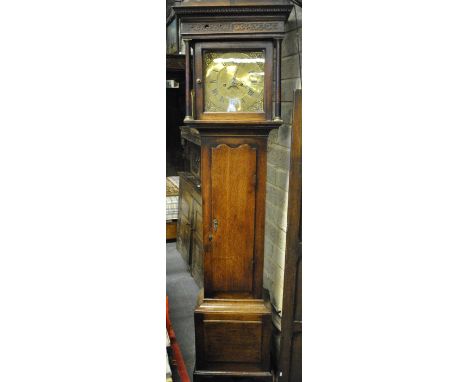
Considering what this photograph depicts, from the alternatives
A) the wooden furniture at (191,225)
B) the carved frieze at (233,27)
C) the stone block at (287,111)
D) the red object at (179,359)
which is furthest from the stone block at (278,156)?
the red object at (179,359)

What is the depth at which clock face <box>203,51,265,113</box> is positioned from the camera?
1467mm

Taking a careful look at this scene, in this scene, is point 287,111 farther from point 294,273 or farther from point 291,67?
point 294,273

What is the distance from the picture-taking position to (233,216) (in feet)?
5.17

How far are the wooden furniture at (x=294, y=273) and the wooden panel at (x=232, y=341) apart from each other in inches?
4.3

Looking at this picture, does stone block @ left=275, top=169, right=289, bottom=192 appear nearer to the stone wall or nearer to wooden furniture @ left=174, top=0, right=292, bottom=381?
the stone wall

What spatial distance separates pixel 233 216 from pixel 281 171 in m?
0.32

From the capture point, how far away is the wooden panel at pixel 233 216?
1538 mm

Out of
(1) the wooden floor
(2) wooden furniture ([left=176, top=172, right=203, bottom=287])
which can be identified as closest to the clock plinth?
(1) the wooden floor

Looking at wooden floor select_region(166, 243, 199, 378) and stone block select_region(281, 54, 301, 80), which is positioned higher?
stone block select_region(281, 54, 301, 80)

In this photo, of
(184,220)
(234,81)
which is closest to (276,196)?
(234,81)

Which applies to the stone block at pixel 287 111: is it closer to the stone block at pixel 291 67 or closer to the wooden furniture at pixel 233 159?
the stone block at pixel 291 67
